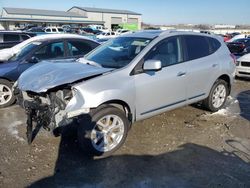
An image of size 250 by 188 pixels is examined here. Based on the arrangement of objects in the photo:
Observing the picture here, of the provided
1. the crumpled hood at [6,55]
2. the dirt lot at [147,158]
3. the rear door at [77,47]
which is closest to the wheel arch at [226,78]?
the dirt lot at [147,158]

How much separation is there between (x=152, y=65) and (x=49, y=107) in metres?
1.65

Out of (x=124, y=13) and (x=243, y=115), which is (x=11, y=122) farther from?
(x=124, y=13)

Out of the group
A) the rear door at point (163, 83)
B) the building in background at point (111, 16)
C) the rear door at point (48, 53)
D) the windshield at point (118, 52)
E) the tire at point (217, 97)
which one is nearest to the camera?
the rear door at point (163, 83)

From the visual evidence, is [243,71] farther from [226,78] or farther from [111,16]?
[111,16]

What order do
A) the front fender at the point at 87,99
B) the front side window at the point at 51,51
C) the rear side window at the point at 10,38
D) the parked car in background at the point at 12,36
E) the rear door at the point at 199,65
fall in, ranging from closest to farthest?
the front fender at the point at 87,99 → the rear door at the point at 199,65 → the front side window at the point at 51,51 → the parked car in background at the point at 12,36 → the rear side window at the point at 10,38

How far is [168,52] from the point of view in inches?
200

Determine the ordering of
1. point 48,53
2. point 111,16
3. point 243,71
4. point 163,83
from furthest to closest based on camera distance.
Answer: point 111,16 → point 243,71 → point 48,53 → point 163,83

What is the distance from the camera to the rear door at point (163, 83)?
4.60m

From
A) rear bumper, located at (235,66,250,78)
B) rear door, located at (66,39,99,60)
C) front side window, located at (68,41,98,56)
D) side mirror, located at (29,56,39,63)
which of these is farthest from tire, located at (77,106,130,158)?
rear bumper, located at (235,66,250,78)

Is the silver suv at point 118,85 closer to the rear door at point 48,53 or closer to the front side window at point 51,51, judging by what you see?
the rear door at point 48,53

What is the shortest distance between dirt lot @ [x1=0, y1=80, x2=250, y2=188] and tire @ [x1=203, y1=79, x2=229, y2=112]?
1.55ft

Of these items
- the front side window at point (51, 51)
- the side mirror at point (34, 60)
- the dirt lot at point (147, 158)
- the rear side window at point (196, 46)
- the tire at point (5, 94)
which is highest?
the rear side window at point (196, 46)

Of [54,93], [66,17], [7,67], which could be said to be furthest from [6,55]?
[66,17]

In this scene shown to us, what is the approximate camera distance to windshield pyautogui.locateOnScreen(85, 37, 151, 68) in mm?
4723
